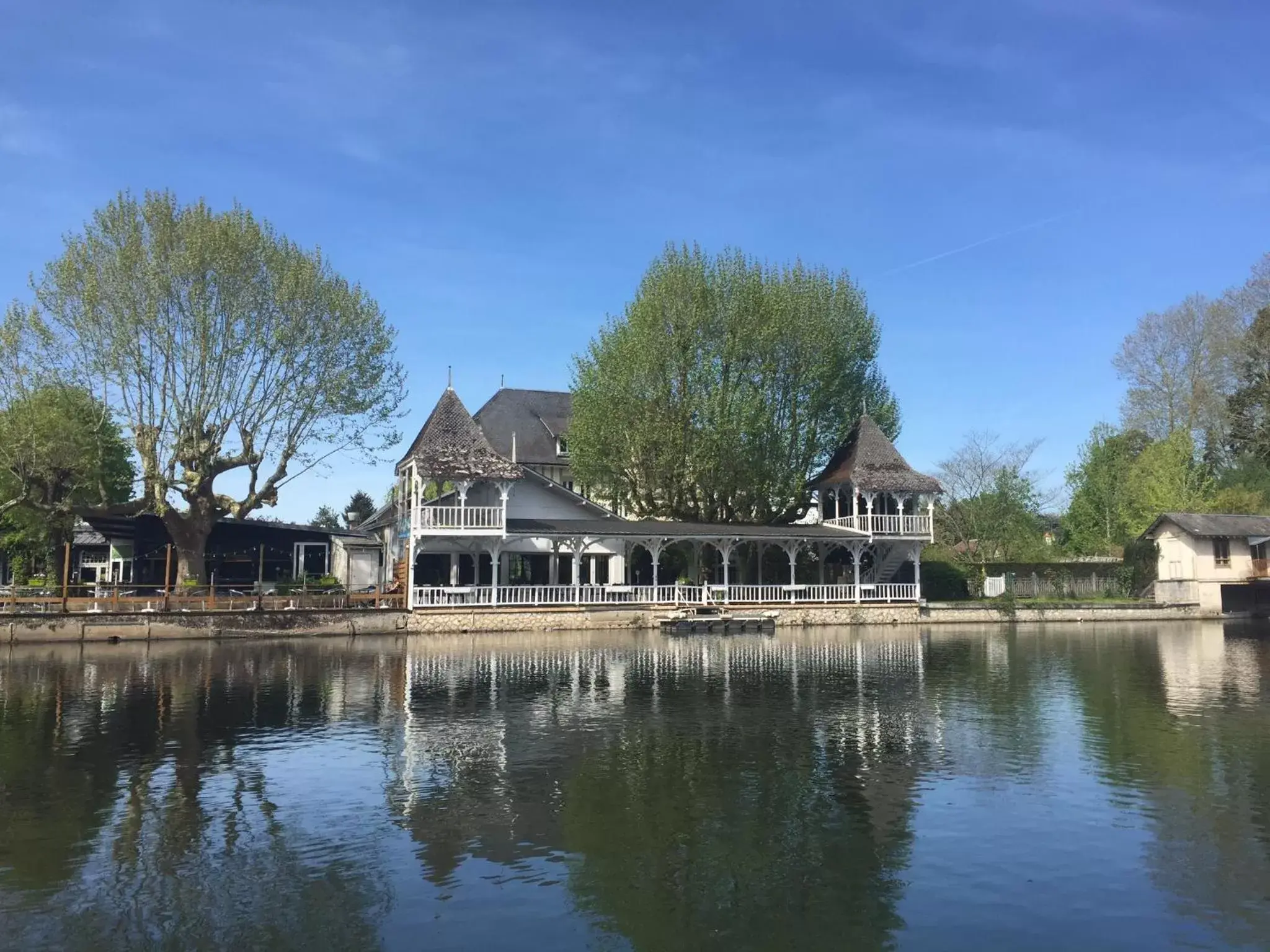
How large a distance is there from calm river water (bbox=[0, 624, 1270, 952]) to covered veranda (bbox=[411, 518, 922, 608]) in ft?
53.7

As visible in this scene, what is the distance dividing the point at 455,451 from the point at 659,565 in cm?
Answer: 1475

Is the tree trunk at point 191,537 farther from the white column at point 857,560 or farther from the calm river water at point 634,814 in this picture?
the white column at point 857,560

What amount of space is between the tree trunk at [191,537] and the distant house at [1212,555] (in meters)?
46.3

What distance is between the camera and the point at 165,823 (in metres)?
12.3

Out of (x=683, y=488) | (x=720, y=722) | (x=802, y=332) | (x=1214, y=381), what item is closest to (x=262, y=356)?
(x=683, y=488)

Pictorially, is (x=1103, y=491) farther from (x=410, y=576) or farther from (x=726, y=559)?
(x=410, y=576)

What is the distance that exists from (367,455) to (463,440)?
5.88 m

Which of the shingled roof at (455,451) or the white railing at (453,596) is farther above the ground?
the shingled roof at (455,451)

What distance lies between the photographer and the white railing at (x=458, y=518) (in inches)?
1535

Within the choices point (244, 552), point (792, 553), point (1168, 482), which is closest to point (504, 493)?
point (792, 553)

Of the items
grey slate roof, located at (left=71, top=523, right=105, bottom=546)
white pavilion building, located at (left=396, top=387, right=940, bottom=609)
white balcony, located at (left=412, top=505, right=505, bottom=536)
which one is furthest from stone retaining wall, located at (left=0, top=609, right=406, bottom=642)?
grey slate roof, located at (left=71, top=523, right=105, bottom=546)

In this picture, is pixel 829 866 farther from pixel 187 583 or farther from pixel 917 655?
pixel 187 583

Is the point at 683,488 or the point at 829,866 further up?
the point at 683,488

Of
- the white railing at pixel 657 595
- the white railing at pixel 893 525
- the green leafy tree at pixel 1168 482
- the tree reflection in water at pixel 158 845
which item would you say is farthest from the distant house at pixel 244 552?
the green leafy tree at pixel 1168 482
